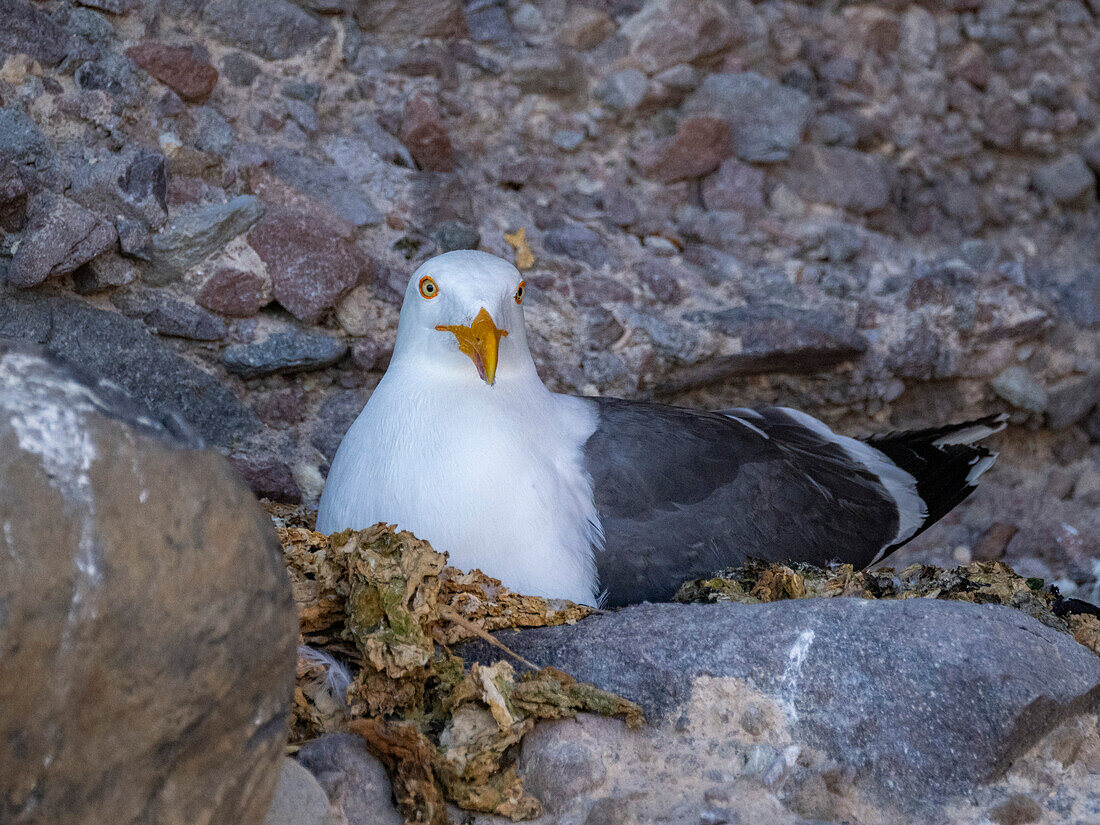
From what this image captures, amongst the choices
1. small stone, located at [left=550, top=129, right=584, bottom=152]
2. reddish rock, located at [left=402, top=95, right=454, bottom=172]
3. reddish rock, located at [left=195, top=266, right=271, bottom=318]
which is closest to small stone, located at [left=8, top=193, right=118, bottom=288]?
reddish rock, located at [left=195, top=266, right=271, bottom=318]

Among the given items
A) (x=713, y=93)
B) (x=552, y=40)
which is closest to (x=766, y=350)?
(x=713, y=93)

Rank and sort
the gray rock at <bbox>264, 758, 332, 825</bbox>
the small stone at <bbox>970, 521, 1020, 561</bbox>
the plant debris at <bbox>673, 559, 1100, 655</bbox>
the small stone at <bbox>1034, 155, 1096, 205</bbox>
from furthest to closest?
the small stone at <bbox>1034, 155, 1096, 205</bbox>
the small stone at <bbox>970, 521, 1020, 561</bbox>
the plant debris at <bbox>673, 559, 1100, 655</bbox>
the gray rock at <bbox>264, 758, 332, 825</bbox>

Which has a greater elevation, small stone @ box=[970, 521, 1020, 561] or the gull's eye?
the gull's eye

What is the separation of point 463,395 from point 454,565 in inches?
16.8

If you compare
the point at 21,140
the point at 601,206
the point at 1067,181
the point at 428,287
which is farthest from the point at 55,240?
the point at 1067,181

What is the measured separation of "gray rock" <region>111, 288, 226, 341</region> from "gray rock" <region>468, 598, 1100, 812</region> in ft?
5.30

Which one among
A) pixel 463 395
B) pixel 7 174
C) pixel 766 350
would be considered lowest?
pixel 766 350

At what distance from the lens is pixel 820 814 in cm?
179

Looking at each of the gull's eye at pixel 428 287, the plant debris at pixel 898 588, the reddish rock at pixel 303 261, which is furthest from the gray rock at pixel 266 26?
the plant debris at pixel 898 588

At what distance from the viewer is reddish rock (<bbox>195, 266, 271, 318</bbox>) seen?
130 inches

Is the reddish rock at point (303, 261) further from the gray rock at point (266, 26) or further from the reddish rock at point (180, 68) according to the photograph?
the gray rock at point (266, 26)

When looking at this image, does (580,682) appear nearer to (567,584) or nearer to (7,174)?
(567,584)

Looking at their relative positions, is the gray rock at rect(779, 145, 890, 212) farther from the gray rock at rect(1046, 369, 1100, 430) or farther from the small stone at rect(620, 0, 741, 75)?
the gray rock at rect(1046, 369, 1100, 430)

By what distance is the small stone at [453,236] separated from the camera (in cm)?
380
